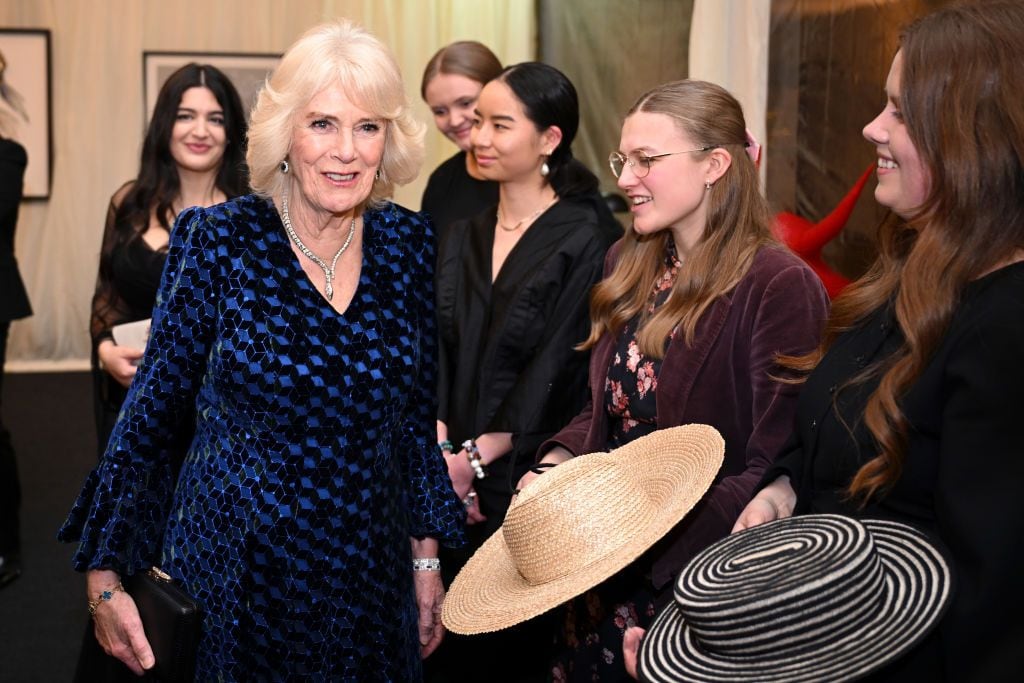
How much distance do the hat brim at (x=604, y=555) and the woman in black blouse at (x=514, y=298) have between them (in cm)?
71

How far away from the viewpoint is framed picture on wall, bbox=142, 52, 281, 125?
8898 millimetres

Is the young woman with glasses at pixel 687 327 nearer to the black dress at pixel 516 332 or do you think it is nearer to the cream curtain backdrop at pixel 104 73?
the black dress at pixel 516 332

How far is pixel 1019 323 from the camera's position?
4.75 ft

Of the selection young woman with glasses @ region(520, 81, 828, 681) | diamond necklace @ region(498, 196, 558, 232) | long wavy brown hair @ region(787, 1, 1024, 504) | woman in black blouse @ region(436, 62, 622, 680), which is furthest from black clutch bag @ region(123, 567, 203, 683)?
diamond necklace @ region(498, 196, 558, 232)

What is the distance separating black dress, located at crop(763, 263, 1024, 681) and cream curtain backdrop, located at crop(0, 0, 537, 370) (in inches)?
293

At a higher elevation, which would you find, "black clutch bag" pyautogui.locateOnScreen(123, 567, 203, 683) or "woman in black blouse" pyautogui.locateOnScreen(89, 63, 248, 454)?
"woman in black blouse" pyautogui.locateOnScreen(89, 63, 248, 454)

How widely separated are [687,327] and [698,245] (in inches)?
8.7

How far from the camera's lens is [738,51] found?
4.11 m

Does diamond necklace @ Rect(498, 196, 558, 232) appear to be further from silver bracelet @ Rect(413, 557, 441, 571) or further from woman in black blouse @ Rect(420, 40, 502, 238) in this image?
silver bracelet @ Rect(413, 557, 441, 571)

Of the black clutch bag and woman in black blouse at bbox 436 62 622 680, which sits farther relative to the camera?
woman in black blouse at bbox 436 62 622 680

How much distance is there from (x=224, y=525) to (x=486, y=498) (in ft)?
3.89

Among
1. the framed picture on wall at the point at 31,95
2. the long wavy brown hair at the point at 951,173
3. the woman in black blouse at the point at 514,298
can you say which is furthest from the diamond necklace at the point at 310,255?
the framed picture on wall at the point at 31,95

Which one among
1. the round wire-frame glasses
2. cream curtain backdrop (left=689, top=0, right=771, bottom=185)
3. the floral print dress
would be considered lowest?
the floral print dress

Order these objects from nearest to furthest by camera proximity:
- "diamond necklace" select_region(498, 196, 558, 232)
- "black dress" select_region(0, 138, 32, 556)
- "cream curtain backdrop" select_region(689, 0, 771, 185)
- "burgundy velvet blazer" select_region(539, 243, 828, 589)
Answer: "burgundy velvet blazer" select_region(539, 243, 828, 589) < "diamond necklace" select_region(498, 196, 558, 232) < "cream curtain backdrop" select_region(689, 0, 771, 185) < "black dress" select_region(0, 138, 32, 556)
